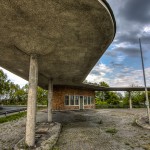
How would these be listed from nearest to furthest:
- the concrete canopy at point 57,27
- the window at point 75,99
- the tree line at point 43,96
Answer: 1. the concrete canopy at point 57,27
2. the window at point 75,99
3. the tree line at point 43,96

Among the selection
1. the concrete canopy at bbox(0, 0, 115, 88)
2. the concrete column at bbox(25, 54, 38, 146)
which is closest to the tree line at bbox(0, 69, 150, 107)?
the concrete canopy at bbox(0, 0, 115, 88)

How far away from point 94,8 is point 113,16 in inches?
35.8

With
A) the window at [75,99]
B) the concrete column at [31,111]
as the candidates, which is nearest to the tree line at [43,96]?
the window at [75,99]

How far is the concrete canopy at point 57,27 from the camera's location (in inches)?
178

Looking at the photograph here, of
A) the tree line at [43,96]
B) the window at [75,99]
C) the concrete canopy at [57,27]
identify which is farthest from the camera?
the tree line at [43,96]

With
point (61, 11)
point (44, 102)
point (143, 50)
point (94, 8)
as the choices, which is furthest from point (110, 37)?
point (44, 102)

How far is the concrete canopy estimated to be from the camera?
178 inches

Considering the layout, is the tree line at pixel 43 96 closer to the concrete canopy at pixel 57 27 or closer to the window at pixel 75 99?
the window at pixel 75 99

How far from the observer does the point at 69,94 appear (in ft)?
87.2

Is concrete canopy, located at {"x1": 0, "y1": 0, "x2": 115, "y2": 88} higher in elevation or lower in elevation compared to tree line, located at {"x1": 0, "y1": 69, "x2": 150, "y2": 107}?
higher

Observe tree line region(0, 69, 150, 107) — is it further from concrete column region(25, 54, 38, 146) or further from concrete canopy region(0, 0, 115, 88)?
concrete column region(25, 54, 38, 146)

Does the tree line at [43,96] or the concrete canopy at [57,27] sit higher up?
the concrete canopy at [57,27]

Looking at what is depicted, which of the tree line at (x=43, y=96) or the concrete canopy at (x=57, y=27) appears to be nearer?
the concrete canopy at (x=57, y=27)

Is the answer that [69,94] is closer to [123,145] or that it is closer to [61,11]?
[123,145]
